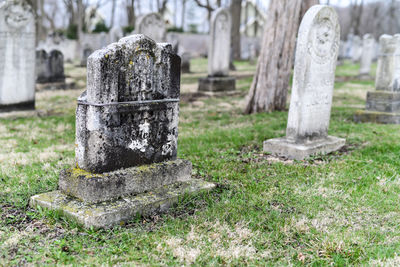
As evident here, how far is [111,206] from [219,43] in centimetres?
1083

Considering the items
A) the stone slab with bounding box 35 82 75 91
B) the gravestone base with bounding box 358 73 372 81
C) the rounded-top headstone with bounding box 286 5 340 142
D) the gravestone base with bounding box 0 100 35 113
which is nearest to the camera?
the rounded-top headstone with bounding box 286 5 340 142

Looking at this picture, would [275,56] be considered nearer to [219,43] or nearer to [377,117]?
[377,117]

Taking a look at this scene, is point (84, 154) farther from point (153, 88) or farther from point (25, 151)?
point (25, 151)

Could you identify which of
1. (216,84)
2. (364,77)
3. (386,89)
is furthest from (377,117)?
(364,77)

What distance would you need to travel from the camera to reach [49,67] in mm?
13211

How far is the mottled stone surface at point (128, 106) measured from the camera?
3.71 metres

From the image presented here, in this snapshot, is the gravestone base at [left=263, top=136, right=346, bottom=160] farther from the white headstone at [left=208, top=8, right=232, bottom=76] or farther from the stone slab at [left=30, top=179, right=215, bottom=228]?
the white headstone at [left=208, top=8, right=232, bottom=76]

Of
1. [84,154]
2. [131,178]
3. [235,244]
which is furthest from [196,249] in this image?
[84,154]

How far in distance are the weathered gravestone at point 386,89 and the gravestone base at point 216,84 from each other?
575 cm

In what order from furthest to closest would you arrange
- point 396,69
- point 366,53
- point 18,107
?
point 366,53 < point 18,107 < point 396,69

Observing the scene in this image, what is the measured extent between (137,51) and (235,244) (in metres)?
1.96

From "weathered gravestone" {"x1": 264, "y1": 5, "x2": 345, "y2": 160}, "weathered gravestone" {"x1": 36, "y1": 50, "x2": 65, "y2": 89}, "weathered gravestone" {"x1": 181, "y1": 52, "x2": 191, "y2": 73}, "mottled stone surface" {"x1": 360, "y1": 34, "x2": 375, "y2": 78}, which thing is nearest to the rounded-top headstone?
"weathered gravestone" {"x1": 264, "y1": 5, "x2": 345, "y2": 160}

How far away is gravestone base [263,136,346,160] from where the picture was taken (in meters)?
5.84

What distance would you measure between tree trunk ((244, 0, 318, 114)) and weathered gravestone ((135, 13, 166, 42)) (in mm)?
5505
